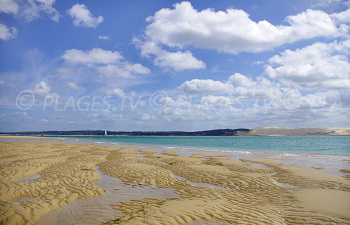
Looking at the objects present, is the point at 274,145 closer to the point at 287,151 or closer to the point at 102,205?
the point at 287,151

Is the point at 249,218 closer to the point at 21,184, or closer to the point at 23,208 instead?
the point at 23,208

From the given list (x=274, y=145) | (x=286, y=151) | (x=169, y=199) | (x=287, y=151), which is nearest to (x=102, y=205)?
(x=169, y=199)

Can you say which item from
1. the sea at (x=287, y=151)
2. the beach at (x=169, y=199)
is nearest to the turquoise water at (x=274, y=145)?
the sea at (x=287, y=151)

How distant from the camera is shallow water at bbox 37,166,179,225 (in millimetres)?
Answer: 7012

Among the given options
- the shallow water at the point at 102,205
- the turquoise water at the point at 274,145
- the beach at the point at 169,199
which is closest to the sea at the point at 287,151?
the turquoise water at the point at 274,145

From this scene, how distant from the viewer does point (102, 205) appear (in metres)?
8.45

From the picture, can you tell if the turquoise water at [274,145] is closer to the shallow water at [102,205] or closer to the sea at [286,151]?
the sea at [286,151]

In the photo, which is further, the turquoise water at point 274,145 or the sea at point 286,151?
the turquoise water at point 274,145

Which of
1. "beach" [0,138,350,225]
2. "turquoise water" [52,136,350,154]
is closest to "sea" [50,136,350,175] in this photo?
"turquoise water" [52,136,350,154]

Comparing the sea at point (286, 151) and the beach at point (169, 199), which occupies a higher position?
the beach at point (169, 199)

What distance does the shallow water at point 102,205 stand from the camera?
23.0ft

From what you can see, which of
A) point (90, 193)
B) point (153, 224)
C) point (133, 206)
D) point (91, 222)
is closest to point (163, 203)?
point (133, 206)

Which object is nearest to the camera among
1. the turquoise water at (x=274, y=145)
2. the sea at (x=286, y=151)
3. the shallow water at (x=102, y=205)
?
the shallow water at (x=102, y=205)

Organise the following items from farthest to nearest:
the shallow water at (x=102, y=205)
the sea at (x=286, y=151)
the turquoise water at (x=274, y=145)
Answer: the turquoise water at (x=274, y=145)
the sea at (x=286, y=151)
the shallow water at (x=102, y=205)
